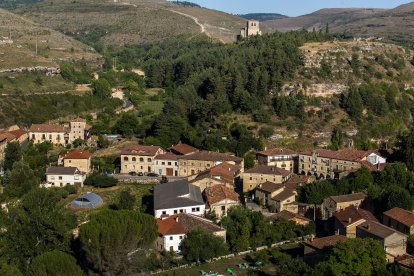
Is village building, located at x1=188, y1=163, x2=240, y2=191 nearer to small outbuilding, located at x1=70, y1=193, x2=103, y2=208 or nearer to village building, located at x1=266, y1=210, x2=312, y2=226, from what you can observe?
village building, located at x1=266, y1=210, x2=312, y2=226

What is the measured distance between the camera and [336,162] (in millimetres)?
44094

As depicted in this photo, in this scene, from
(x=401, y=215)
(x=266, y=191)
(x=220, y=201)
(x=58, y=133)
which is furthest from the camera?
(x=58, y=133)

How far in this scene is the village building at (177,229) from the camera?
32281mm

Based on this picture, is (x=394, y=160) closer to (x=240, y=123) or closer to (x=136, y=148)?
(x=240, y=123)

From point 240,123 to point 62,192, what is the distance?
19.2 metres

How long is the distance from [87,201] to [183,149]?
1104cm

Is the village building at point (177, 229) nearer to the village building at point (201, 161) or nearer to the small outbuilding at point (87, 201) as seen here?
the small outbuilding at point (87, 201)

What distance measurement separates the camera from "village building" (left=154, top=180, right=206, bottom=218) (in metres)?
35.6

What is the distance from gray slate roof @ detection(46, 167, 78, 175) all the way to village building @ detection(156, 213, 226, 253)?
38.1ft

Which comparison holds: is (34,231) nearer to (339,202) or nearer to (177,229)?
(177,229)

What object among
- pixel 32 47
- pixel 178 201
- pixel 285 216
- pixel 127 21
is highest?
pixel 127 21

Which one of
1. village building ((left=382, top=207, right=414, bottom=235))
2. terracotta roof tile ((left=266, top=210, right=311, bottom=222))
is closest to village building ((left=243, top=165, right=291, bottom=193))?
terracotta roof tile ((left=266, top=210, right=311, bottom=222))

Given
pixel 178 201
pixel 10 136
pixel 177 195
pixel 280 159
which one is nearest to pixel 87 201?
pixel 177 195

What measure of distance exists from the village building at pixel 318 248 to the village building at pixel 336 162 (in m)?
12.5
